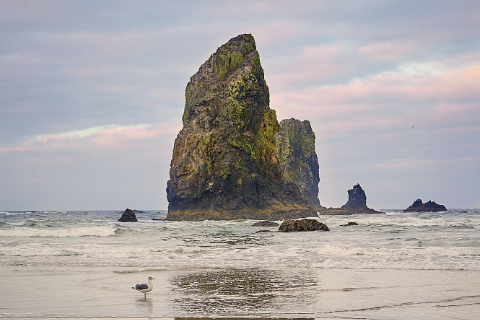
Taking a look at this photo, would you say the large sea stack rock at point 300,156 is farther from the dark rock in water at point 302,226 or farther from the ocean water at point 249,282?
the ocean water at point 249,282

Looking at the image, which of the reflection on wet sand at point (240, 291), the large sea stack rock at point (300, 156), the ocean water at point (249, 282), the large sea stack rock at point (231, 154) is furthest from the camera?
the large sea stack rock at point (300, 156)

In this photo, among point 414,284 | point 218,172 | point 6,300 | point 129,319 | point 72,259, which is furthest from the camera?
point 218,172

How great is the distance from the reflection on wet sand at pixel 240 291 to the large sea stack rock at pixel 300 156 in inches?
5149

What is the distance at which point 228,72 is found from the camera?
3435 inches

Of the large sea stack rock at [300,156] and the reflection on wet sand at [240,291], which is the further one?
the large sea stack rock at [300,156]

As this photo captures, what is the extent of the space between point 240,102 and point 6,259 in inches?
2587

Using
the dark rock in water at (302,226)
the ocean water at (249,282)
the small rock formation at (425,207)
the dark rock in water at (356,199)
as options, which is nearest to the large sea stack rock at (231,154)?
the dark rock in water at (302,226)

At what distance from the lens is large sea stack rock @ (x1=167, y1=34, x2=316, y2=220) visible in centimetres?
7869

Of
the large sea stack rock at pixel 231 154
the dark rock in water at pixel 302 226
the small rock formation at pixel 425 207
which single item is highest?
the large sea stack rock at pixel 231 154

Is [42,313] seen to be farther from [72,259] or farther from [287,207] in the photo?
[287,207]

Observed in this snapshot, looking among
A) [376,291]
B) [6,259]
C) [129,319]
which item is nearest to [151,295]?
[129,319]

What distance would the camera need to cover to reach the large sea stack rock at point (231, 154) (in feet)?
258

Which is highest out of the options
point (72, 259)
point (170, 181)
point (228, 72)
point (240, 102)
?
point (228, 72)

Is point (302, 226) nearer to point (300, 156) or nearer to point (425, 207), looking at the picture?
point (425, 207)
